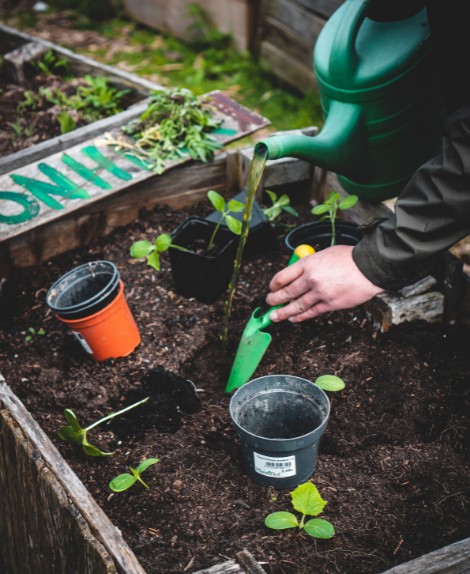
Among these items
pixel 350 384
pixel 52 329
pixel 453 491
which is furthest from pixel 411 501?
pixel 52 329

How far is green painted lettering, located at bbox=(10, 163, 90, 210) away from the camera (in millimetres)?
2750

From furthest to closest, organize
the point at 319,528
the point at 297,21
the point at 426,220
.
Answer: the point at 297,21 < the point at 426,220 < the point at 319,528

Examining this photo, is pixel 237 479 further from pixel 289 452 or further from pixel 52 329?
pixel 52 329

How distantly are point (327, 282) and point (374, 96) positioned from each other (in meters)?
0.82

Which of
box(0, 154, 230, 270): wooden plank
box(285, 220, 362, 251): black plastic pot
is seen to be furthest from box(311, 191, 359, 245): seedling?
box(0, 154, 230, 270): wooden plank

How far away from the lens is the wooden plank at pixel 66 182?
106 inches

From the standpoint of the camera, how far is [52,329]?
2582mm

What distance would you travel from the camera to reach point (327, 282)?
186cm

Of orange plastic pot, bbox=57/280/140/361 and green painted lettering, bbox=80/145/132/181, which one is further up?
green painted lettering, bbox=80/145/132/181

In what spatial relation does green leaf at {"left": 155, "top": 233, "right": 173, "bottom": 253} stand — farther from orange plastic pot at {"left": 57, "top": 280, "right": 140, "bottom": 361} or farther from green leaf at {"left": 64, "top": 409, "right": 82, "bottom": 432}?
green leaf at {"left": 64, "top": 409, "right": 82, "bottom": 432}

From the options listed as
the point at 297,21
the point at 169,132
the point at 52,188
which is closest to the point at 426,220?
the point at 169,132

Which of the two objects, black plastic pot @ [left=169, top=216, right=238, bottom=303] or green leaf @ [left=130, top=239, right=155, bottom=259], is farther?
black plastic pot @ [left=169, top=216, right=238, bottom=303]

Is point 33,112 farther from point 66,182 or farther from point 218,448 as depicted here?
point 218,448

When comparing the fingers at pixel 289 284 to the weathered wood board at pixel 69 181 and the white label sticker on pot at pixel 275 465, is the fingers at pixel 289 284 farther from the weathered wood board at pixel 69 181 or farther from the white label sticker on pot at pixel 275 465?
the weathered wood board at pixel 69 181
